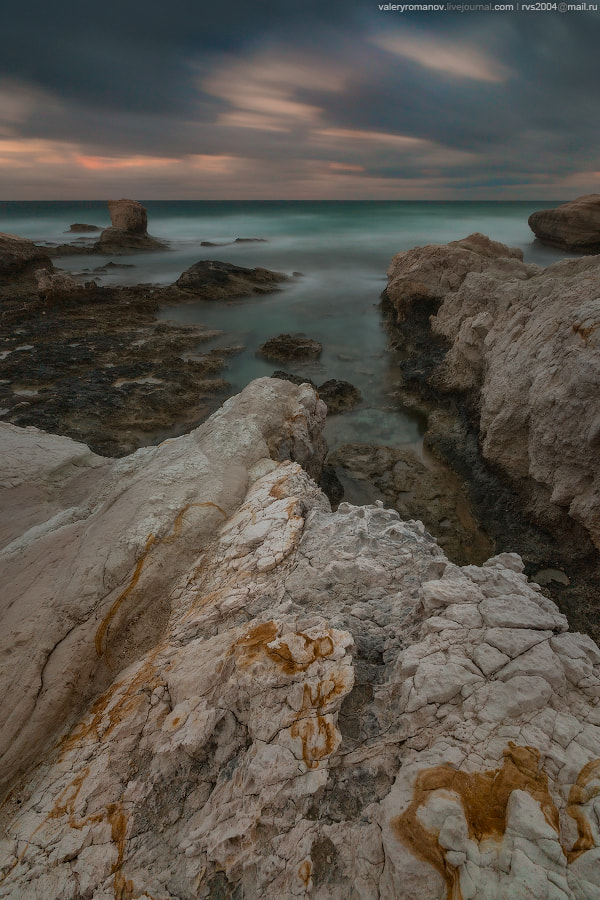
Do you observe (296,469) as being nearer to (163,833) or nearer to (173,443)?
(173,443)

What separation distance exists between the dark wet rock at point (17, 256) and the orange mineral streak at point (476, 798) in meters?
30.4

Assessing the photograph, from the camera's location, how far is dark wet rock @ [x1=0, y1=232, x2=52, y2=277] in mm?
24469

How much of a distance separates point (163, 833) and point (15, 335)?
18.2m

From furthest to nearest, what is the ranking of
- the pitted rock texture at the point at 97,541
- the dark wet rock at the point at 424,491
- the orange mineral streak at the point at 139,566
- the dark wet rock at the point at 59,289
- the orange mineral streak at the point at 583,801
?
the dark wet rock at the point at 59,289, the dark wet rock at the point at 424,491, the orange mineral streak at the point at 139,566, the pitted rock texture at the point at 97,541, the orange mineral streak at the point at 583,801

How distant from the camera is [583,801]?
1907mm

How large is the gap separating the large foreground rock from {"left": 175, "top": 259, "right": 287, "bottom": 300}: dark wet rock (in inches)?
840

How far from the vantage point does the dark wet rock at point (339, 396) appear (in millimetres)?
12156

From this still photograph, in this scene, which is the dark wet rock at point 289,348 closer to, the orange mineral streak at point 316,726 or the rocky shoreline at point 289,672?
the rocky shoreline at point 289,672

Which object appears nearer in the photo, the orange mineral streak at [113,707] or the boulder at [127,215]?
the orange mineral streak at [113,707]

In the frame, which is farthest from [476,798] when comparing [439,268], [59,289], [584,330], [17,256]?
[17,256]

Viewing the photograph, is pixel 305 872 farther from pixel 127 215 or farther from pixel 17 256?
pixel 127 215

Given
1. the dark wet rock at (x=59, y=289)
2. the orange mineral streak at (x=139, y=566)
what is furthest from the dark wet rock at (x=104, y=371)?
the orange mineral streak at (x=139, y=566)

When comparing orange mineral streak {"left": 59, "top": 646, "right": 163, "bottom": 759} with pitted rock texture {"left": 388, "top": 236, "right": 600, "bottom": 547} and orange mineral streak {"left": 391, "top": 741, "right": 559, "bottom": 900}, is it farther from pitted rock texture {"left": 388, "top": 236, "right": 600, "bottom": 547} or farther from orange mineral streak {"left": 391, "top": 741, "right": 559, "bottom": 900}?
pitted rock texture {"left": 388, "top": 236, "right": 600, "bottom": 547}

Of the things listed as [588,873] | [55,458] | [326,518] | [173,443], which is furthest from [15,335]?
[588,873]
